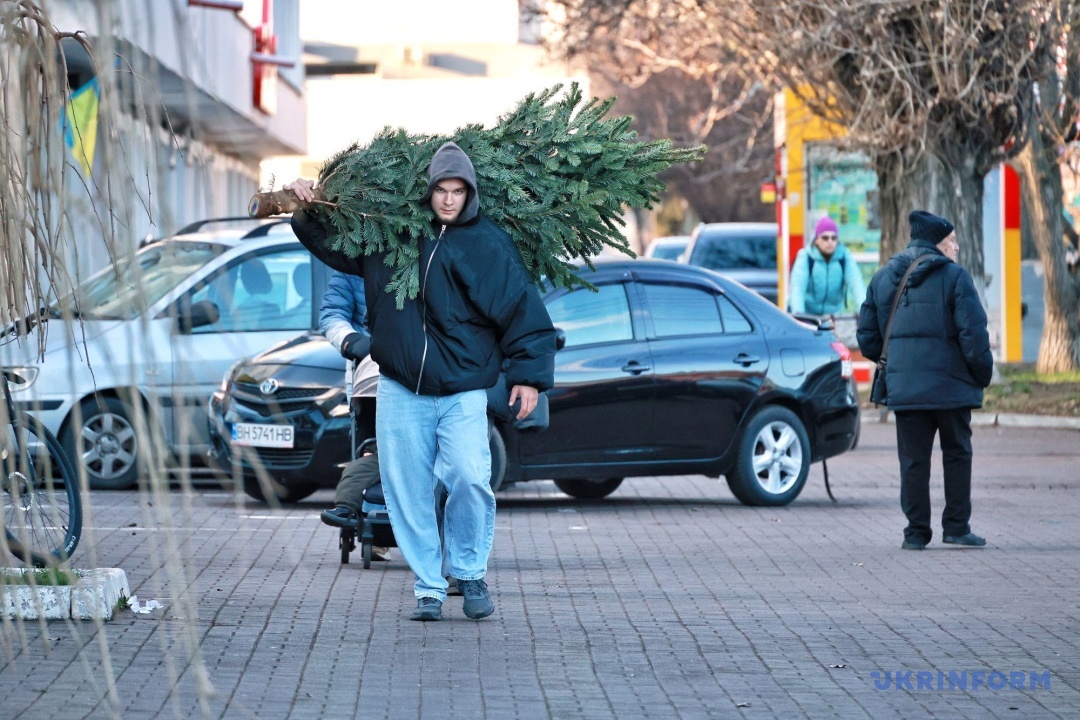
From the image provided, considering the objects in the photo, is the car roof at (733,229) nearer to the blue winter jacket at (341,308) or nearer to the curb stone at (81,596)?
the blue winter jacket at (341,308)

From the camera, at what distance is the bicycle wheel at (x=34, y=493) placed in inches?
153

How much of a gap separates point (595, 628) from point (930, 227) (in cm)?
361

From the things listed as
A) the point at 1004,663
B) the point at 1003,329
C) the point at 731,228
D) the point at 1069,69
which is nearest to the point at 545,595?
the point at 1004,663

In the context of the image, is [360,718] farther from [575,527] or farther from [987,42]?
[987,42]

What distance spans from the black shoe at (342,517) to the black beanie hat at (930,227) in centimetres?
337

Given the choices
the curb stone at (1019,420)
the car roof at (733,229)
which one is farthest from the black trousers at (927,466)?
the car roof at (733,229)

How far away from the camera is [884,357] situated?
9.59 meters

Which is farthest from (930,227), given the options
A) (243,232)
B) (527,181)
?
(243,232)

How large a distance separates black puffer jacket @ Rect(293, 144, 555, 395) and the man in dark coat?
2979 millimetres

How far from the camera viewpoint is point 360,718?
518cm

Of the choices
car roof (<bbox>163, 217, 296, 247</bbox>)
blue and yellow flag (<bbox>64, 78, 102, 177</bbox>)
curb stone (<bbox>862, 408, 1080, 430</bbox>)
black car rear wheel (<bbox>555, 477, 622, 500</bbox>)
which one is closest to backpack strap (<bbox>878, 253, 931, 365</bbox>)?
black car rear wheel (<bbox>555, 477, 622, 500</bbox>)

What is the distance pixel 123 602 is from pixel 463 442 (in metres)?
1.47

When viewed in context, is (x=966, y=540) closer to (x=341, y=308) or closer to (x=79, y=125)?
(x=341, y=308)

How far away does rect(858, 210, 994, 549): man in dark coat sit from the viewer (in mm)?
9219
